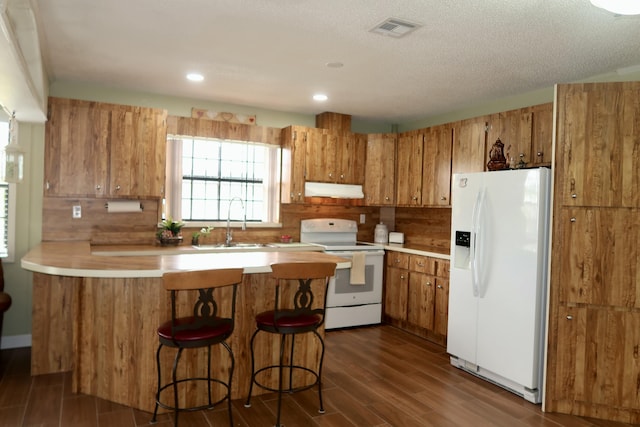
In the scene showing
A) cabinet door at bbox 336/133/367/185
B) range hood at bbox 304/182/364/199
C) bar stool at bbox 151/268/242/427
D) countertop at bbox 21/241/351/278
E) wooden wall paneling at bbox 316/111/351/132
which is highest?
wooden wall paneling at bbox 316/111/351/132

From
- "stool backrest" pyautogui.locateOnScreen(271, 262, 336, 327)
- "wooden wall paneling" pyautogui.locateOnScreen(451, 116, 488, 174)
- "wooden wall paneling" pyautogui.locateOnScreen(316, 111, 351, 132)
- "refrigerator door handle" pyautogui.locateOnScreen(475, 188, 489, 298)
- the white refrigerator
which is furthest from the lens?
"wooden wall paneling" pyautogui.locateOnScreen(316, 111, 351, 132)

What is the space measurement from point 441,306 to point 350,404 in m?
1.79

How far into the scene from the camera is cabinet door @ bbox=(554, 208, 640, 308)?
2965mm

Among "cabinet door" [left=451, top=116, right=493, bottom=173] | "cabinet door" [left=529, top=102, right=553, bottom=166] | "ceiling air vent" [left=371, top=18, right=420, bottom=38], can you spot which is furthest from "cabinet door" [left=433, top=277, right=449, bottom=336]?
"ceiling air vent" [left=371, top=18, right=420, bottom=38]

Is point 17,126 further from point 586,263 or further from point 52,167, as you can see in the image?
point 586,263

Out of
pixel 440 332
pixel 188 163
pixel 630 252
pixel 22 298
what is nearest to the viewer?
pixel 630 252

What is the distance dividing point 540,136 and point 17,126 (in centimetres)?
478

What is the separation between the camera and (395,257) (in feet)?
17.0

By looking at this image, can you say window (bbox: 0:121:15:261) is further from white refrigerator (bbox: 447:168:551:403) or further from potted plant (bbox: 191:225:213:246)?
white refrigerator (bbox: 447:168:551:403)

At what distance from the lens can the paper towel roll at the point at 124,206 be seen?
14.5ft

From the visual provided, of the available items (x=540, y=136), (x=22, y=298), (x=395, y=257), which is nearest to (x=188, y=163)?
(x=22, y=298)

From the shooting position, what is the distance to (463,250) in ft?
13.0

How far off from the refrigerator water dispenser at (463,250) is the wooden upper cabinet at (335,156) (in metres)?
1.89

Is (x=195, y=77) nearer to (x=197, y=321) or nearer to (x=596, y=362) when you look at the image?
(x=197, y=321)
